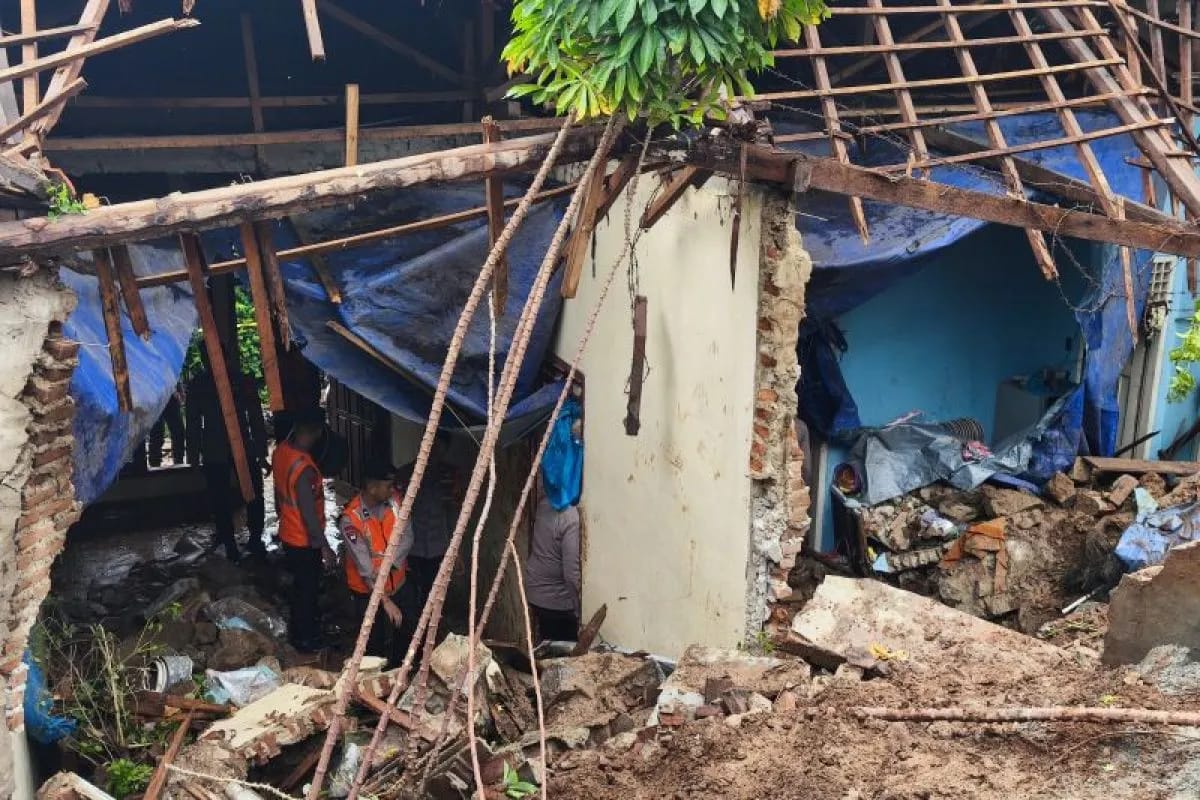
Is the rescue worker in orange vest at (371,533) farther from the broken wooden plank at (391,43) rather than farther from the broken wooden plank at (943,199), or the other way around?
the broken wooden plank at (943,199)

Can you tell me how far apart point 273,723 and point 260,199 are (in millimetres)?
2932

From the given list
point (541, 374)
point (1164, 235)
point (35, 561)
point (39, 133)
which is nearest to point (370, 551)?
point (541, 374)

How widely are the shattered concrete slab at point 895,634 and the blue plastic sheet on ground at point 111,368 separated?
3567 mm

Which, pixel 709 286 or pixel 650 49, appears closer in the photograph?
pixel 650 49

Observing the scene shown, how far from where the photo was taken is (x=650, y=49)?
3723 millimetres

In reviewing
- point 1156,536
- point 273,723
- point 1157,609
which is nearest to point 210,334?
point 273,723

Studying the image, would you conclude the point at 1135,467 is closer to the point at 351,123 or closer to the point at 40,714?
the point at 351,123

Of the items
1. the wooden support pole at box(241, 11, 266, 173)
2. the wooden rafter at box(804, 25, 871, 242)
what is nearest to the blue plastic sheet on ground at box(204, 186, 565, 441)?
the wooden support pole at box(241, 11, 266, 173)

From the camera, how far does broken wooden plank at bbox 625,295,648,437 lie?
19.8 ft

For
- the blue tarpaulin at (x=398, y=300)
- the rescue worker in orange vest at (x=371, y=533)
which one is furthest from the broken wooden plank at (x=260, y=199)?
the rescue worker in orange vest at (x=371, y=533)

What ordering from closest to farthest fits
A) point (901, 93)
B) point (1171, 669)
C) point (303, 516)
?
point (1171, 669) → point (901, 93) → point (303, 516)

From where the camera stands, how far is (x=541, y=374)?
8.19 meters

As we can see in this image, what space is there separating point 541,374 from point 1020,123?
401 centimetres

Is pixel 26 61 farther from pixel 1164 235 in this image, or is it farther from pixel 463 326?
pixel 1164 235
